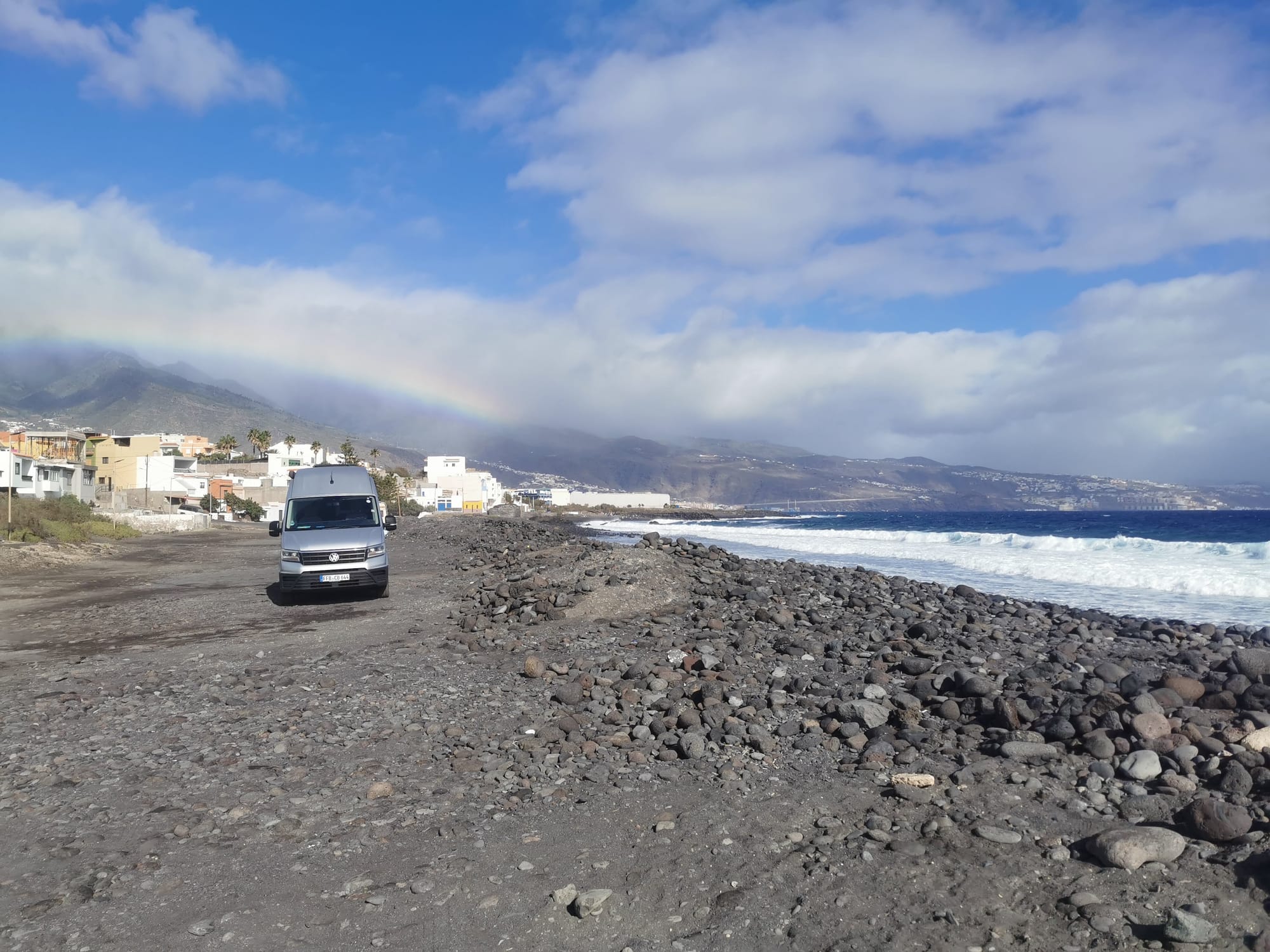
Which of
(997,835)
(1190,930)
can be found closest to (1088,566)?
(997,835)

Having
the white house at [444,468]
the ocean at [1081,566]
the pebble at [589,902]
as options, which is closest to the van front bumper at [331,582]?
the pebble at [589,902]

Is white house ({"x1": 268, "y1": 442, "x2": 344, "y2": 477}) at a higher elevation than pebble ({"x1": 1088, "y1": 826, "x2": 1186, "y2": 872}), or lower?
higher

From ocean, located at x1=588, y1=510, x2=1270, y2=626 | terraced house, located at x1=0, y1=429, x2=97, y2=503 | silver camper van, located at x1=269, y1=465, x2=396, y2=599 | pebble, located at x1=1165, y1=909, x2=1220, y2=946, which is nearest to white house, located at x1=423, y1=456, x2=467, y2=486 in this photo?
terraced house, located at x1=0, y1=429, x2=97, y2=503

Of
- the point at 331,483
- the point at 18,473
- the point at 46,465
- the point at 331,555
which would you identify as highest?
the point at 46,465

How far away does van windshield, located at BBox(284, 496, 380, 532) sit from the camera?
16.9 metres

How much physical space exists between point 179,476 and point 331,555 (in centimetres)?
7914

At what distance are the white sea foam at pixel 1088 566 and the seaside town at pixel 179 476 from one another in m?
22.3

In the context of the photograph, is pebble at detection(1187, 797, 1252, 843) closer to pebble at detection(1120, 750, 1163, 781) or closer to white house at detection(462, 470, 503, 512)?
pebble at detection(1120, 750, 1163, 781)

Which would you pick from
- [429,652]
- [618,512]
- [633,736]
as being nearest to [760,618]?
[429,652]

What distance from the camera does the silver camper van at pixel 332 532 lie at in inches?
629

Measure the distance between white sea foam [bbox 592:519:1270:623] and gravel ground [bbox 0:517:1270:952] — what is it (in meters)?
10.5

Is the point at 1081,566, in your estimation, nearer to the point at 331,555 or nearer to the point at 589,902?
the point at 331,555

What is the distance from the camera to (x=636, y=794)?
5.68 m

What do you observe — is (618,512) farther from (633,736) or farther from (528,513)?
(633,736)
